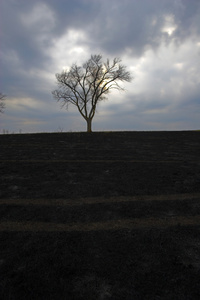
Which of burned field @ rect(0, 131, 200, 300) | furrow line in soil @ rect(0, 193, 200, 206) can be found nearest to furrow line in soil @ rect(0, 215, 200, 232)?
burned field @ rect(0, 131, 200, 300)

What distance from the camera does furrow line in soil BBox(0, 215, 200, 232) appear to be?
451 cm

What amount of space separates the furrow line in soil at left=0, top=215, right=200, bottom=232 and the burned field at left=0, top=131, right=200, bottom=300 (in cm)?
3

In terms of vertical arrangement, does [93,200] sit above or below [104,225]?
above

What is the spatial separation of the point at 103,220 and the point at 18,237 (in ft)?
6.98

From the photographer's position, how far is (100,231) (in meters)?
4.38

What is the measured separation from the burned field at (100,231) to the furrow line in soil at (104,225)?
25mm

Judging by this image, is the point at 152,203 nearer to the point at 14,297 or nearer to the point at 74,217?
the point at 74,217

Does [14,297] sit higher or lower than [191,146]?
lower

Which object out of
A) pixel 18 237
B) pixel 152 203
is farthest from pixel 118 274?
pixel 152 203

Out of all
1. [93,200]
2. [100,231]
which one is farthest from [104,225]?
[93,200]

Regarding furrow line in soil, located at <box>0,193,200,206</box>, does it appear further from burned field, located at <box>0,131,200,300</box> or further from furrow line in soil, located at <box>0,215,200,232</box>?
furrow line in soil, located at <box>0,215,200,232</box>

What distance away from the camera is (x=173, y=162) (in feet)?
33.4

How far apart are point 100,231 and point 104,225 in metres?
0.31

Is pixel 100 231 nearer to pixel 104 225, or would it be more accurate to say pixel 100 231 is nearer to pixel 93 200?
pixel 104 225
